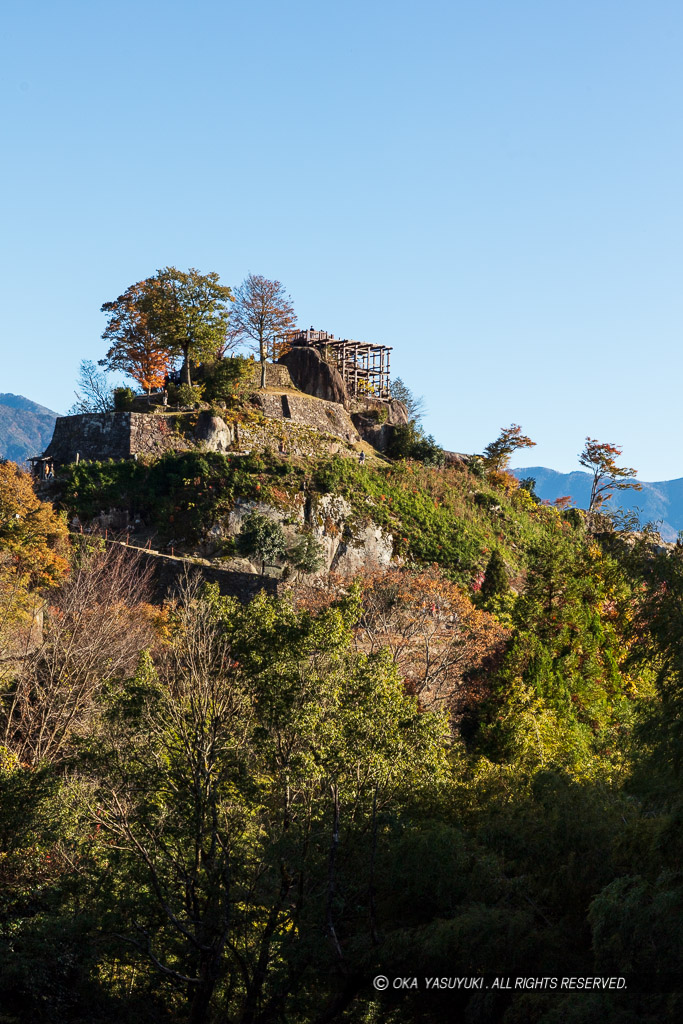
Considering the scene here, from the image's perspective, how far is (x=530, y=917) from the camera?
13.6m

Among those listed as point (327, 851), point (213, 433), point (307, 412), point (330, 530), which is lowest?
point (327, 851)

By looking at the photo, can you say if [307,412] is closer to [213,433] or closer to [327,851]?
[213,433]

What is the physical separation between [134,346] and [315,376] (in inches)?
374

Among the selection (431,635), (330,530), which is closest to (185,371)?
(330,530)

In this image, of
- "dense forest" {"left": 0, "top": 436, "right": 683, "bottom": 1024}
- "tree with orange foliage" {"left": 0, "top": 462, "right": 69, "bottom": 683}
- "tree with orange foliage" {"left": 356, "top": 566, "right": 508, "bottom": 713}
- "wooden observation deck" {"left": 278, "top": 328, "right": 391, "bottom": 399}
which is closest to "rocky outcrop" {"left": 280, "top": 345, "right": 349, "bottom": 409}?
"wooden observation deck" {"left": 278, "top": 328, "right": 391, "bottom": 399}

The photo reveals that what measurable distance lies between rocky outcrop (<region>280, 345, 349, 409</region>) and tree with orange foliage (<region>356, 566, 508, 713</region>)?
19780 millimetres

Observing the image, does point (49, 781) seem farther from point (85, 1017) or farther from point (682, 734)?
point (682, 734)

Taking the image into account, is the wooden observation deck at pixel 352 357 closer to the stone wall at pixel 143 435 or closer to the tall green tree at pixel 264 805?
the stone wall at pixel 143 435

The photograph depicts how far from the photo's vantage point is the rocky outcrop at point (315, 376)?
4736 cm

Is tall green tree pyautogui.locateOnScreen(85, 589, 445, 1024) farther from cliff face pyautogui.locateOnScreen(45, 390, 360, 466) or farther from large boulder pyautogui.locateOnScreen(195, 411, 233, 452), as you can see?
cliff face pyautogui.locateOnScreen(45, 390, 360, 466)

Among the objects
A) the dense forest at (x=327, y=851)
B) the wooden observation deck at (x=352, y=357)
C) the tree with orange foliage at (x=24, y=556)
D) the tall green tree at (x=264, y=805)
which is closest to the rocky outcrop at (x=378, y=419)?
the wooden observation deck at (x=352, y=357)

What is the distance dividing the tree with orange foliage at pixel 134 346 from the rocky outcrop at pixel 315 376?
22.6 feet

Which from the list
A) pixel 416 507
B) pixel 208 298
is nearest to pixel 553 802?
pixel 416 507

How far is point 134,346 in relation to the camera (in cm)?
4475
